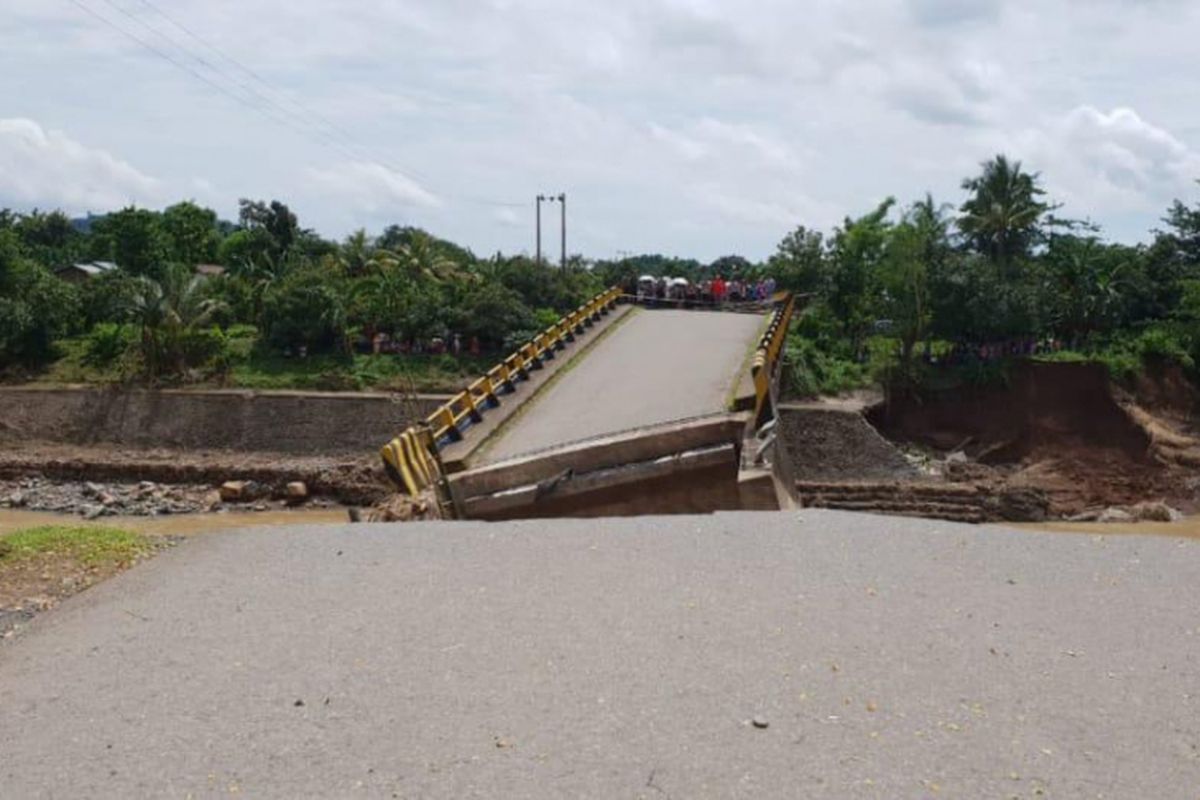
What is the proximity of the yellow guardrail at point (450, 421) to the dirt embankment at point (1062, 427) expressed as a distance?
13808 mm

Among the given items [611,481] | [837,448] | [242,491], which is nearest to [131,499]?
[242,491]

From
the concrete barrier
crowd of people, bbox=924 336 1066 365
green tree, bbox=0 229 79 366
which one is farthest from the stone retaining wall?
the concrete barrier

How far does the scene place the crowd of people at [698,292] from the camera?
101ft

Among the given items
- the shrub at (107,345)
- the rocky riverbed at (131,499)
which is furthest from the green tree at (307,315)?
the rocky riverbed at (131,499)

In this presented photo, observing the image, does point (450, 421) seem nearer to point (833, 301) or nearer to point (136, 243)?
point (833, 301)

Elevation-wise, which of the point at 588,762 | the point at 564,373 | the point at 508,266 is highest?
the point at 508,266

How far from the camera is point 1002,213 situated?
37.6m

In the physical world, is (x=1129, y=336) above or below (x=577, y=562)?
above

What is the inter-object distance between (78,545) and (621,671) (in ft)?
19.6

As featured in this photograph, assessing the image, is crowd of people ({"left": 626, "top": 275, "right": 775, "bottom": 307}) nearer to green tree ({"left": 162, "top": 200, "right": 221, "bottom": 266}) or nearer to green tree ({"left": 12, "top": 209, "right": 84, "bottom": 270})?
green tree ({"left": 162, "top": 200, "right": 221, "bottom": 266})

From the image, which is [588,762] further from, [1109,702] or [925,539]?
[925,539]

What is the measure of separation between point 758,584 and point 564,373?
11544mm

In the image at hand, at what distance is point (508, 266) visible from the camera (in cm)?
3878

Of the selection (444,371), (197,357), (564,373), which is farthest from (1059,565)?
(197,357)
